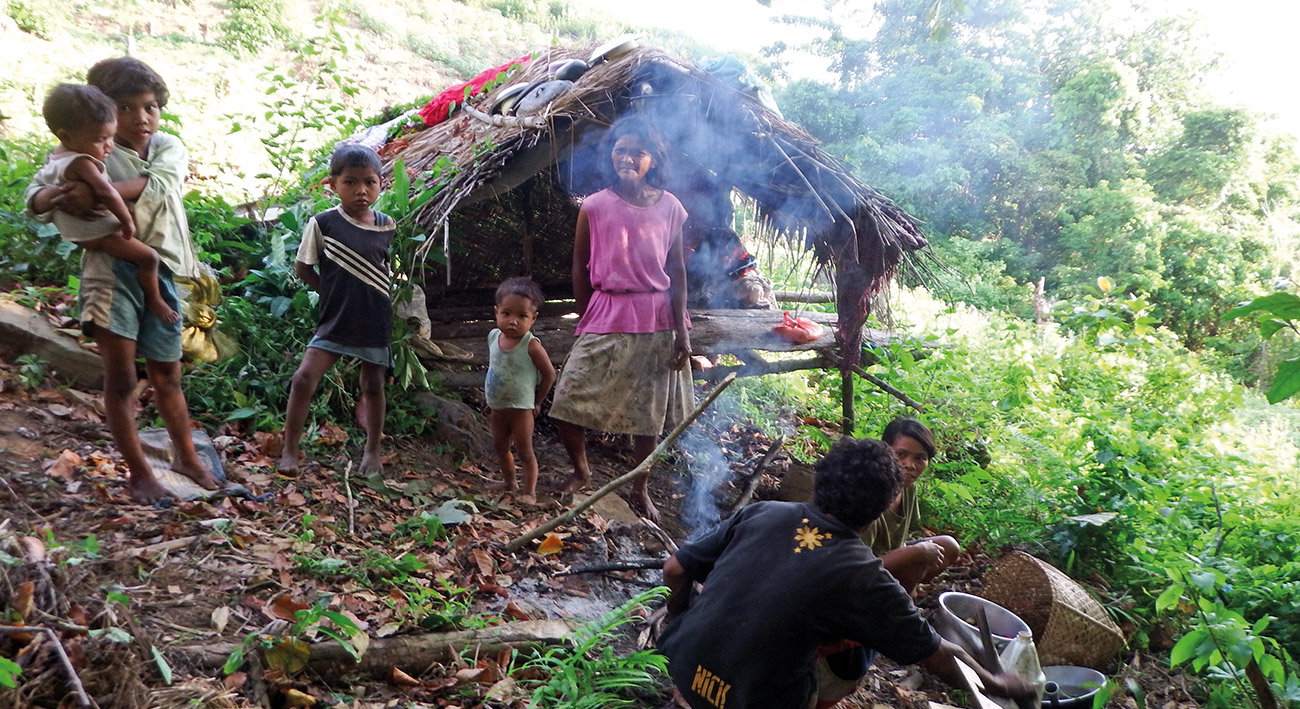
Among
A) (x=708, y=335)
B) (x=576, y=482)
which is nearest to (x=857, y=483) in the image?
(x=576, y=482)

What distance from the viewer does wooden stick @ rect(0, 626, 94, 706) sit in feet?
6.70

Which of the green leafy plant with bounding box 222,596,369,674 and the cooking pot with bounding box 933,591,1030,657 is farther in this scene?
the cooking pot with bounding box 933,591,1030,657

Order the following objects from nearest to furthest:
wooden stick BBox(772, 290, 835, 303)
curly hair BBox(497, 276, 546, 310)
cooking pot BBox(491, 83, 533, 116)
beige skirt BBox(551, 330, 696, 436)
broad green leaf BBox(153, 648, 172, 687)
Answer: broad green leaf BBox(153, 648, 172, 687), curly hair BBox(497, 276, 546, 310), beige skirt BBox(551, 330, 696, 436), cooking pot BBox(491, 83, 533, 116), wooden stick BBox(772, 290, 835, 303)

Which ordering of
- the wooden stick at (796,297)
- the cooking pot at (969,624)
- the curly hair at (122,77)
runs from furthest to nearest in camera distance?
the wooden stick at (796,297) < the cooking pot at (969,624) < the curly hair at (122,77)

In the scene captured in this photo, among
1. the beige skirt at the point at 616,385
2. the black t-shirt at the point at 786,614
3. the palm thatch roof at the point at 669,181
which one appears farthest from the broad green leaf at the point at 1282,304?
the palm thatch roof at the point at 669,181

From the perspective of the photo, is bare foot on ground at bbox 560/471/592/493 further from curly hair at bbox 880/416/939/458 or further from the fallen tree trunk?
curly hair at bbox 880/416/939/458

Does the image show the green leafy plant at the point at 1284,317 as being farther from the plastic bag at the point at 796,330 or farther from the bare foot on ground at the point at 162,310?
the plastic bag at the point at 796,330

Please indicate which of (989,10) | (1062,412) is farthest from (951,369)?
(989,10)

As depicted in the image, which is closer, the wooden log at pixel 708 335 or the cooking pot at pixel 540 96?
the cooking pot at pixel 540 96

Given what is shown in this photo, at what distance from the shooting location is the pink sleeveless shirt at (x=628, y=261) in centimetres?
444

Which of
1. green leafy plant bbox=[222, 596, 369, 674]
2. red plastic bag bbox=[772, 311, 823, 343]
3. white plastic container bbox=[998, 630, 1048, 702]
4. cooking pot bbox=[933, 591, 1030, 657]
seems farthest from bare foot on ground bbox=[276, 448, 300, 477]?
red plastic bag bbox=[772, 311, 823, 343]

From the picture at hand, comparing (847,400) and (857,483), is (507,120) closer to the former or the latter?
(847,400)

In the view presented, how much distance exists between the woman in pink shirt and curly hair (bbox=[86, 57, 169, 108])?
2146mm

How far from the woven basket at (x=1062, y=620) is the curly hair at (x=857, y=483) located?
6.94ft
